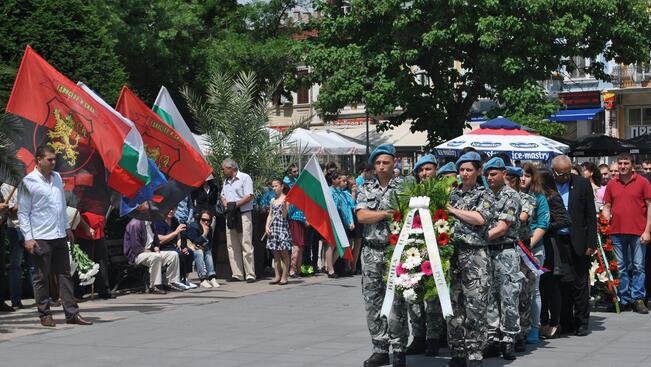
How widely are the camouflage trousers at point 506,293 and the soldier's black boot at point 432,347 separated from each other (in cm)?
48

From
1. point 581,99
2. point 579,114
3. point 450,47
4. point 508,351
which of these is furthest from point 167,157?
point 581,99

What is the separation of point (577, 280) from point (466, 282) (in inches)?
114

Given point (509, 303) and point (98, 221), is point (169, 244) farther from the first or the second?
point (509, 303)

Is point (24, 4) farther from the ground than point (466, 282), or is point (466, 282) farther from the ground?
point (24, 4)

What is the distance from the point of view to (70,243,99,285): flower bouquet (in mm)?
14414

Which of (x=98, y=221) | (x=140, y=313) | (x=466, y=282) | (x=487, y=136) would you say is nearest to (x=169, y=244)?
(x=98, y=221)

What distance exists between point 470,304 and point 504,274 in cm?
94

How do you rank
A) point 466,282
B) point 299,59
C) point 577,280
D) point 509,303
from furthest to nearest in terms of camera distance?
point 299,59 → point 577,280 → point 509,303 → point 466,282

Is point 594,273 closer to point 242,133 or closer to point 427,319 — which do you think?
point 427,319

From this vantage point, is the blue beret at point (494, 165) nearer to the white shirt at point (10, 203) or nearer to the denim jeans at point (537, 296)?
the denim jeans at point (537, 296)

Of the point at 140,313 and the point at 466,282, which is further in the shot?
the point at 140,313

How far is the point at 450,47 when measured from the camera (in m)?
33.1

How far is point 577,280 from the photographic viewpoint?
11742 mm

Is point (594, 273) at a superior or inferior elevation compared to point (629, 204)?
inferior
